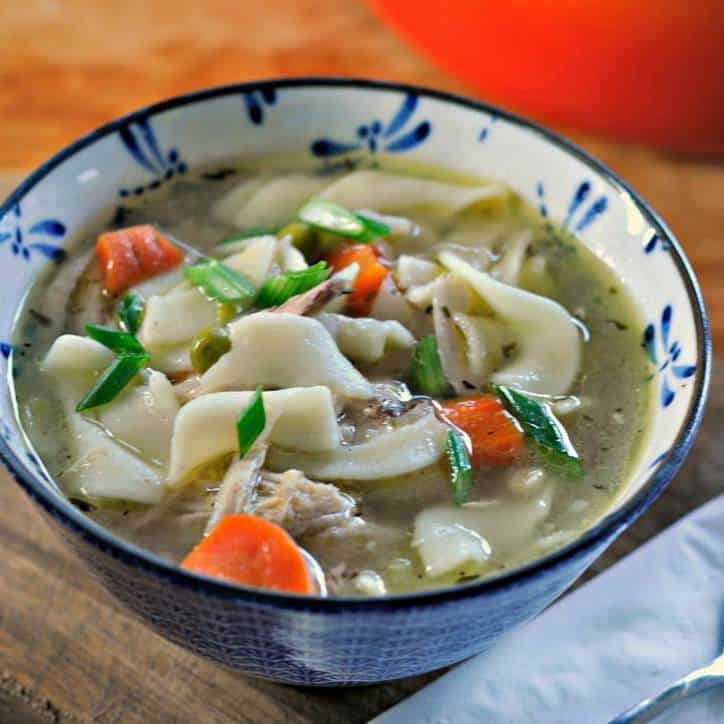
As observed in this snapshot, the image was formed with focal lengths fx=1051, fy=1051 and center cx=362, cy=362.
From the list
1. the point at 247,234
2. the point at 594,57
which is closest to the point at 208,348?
the point at 247,234

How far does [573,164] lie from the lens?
2.63m

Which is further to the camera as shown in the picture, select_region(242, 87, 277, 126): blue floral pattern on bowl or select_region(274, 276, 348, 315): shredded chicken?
select_region(242, 87, 277, 126): blue floral pattern on bowl

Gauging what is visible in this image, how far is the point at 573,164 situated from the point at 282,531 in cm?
131

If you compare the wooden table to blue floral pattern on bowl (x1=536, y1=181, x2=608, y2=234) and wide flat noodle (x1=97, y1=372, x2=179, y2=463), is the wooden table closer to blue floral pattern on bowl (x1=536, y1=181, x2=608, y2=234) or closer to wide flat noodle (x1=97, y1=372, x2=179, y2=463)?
wide flat noodle (x1=97, y1=372, x2=179, y2=463)

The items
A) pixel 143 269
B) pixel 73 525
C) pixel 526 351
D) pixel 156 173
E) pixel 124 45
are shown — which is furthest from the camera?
pixel 124 45

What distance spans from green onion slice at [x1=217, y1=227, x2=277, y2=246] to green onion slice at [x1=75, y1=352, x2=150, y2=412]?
1.80 feet

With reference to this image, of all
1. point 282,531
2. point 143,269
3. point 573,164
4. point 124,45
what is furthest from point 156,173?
point 124,45

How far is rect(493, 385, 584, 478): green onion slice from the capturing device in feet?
6.98

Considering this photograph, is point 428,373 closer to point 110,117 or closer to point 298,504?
point 298,504

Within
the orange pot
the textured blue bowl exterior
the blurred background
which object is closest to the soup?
the textured blue bowl exterior

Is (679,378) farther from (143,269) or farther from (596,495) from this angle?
(143,269)

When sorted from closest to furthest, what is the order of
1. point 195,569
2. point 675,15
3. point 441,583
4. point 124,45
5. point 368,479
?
point 195,569
point 441,583
point 368,479
point 675,15
point 124,45

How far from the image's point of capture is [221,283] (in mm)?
2348

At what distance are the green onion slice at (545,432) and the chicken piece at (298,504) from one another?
0.44 metres
